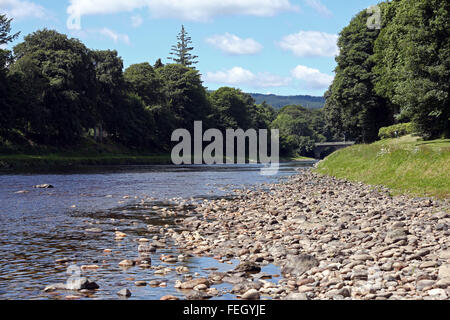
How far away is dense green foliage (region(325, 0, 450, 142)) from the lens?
40219 millimetres

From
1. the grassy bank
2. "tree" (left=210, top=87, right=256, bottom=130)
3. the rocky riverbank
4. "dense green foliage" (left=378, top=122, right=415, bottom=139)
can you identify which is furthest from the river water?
"tree" (left=210, top=87, right=256, bottom=130)

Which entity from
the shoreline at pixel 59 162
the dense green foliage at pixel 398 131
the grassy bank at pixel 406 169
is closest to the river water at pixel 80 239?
the grassy bank at pixel 406 169

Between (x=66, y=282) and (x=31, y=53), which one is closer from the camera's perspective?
(x=66, y=282)

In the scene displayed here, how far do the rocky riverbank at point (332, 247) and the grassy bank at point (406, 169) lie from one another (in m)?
2.30

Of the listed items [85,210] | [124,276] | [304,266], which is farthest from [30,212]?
[304,266]

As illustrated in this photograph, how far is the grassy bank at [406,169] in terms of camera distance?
25.7 meters

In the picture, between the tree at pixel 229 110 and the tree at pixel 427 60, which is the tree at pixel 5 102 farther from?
the tree at pixel 229 110

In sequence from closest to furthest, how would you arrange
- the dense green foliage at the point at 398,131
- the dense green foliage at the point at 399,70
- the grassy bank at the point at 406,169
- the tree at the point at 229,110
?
the grassy bank at the point at 406,169 → the dense green foliage at the point at 399,70 → the dense green foliage at the point at 398,131 → the tree at the point at 229,110

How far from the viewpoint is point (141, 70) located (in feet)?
417

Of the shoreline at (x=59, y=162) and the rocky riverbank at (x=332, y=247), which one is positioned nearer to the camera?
the rocky riverbank at (x=332, y=247)

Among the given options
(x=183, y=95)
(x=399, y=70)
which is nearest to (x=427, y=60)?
(x=399, y=70)

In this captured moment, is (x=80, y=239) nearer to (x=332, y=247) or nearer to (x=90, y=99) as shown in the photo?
(x=332, y=247)
